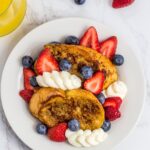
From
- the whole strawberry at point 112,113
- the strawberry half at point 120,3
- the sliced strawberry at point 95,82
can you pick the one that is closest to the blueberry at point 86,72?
the sliced strawberry at point 95,82

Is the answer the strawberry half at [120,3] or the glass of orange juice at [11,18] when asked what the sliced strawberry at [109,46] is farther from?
the glass of orange juice at [11,18]

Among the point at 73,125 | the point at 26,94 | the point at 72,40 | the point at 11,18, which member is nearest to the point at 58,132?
the point at 73,125

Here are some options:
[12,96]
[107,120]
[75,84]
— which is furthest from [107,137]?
[12,96]

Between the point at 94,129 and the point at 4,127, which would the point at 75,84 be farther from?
the point at 4,127

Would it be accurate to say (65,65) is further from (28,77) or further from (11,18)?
(11,18)

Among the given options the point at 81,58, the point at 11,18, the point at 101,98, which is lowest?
the point at 101,98

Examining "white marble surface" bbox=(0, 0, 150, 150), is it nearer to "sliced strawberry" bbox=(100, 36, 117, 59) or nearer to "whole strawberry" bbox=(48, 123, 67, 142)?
"sliced strawberry" bbox=(100, 36, 117, 59)
